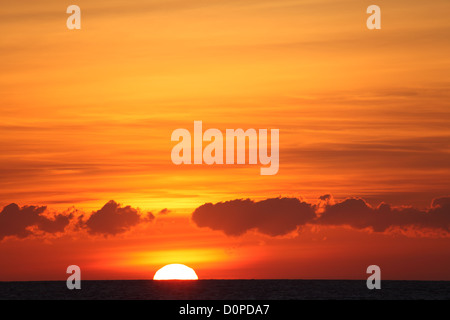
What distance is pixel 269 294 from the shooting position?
19538 cm
